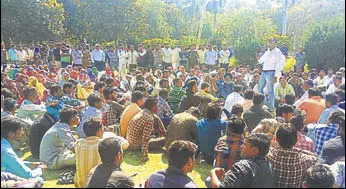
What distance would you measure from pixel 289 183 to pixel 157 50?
14.0 m

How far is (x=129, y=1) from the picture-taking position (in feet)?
76.1

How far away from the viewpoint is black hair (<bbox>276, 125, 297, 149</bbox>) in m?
3.78

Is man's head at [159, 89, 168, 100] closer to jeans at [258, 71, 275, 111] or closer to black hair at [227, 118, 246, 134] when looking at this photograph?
black hair at [227, 118, 246, 134]

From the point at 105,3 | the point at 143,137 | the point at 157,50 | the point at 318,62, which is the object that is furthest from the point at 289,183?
the point at 105,3

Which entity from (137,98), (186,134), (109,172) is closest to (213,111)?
(186,134)

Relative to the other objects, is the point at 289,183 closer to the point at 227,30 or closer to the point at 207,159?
the point at 207,159

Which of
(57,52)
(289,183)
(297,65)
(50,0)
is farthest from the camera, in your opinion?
(50,0)

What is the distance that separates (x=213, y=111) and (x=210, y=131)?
0.96ft

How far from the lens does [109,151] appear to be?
340 cm

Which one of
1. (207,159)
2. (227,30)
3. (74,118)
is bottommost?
(207,159)

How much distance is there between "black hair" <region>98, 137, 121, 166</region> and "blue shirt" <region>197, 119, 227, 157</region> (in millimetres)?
2195

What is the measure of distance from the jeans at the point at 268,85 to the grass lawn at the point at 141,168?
403 centimetres

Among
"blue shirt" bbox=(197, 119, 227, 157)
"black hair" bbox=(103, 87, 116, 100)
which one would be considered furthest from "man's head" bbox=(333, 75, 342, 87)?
"black hair" bbox=(103, 87, 116, 100)

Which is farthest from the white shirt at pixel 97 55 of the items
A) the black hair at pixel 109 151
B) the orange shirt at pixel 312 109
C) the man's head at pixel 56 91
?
Result: the black hair at pixel 109 151
